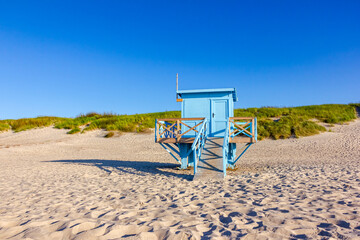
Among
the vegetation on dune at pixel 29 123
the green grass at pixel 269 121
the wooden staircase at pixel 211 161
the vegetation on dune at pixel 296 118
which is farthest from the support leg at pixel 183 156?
the vegetation on dune at pixel 29 123

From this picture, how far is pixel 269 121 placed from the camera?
25.0m

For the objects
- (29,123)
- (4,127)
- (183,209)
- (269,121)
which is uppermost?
Result: (29,123)

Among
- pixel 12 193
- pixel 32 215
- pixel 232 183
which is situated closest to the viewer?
pixel 32 215

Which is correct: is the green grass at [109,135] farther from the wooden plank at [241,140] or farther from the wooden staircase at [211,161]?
the wooden plank at [241,140]

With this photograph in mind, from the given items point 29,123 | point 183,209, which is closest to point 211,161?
point 183,209

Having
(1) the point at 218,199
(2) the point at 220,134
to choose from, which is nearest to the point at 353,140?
(2) the point at 220,134

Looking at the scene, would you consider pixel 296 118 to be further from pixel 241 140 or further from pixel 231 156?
pixel 241 140

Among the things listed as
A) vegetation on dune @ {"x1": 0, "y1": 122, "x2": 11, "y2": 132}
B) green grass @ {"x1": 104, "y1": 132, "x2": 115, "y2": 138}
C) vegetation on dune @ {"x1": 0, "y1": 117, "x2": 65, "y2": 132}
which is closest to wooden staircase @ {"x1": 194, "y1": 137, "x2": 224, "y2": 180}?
green grass @ {"x1": 104, "y1": 132, "x2": 115, "y2": 138}

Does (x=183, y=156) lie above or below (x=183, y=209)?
above

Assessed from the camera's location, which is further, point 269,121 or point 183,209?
point 269,121

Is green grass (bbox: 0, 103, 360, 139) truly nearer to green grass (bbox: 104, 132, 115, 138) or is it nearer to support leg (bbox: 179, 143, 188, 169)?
green grass (bbox: 104, 132, 115, 138)

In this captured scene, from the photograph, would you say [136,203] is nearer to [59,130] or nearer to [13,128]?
[59,130]

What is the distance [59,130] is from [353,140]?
104ft

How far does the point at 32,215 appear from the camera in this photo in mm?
4531
